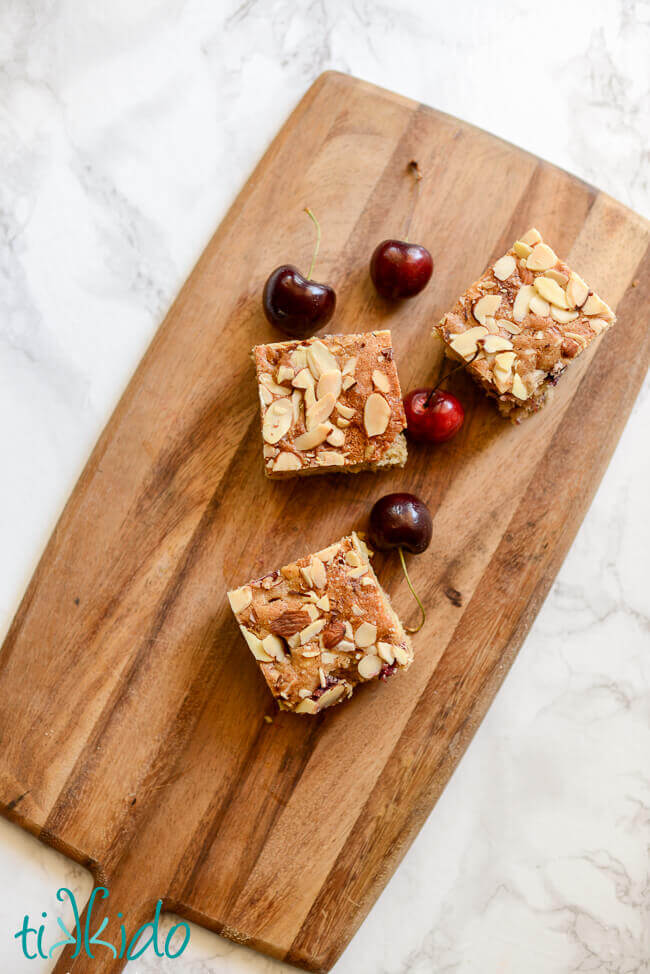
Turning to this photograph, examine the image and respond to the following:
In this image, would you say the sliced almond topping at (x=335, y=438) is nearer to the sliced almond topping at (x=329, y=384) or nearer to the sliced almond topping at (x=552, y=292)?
the sliced almond topping at (x=329, y=384)

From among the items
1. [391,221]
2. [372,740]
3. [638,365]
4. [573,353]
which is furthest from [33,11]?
[372,740]

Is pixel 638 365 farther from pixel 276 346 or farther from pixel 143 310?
pixel 143 310

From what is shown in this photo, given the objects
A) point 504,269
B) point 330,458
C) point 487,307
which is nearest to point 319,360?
point 330,458

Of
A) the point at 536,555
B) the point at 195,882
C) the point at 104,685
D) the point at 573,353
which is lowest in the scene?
the point at 195,882

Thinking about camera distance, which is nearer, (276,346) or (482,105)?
(276,346)

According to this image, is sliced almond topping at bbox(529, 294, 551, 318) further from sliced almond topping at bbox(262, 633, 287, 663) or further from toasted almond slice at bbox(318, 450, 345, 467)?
sliced almond topping at bbox(262, 633, 287, 663)

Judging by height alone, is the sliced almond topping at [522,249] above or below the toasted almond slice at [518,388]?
above

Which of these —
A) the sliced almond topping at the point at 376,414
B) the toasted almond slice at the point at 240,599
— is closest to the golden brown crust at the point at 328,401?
the sliced almond topping at the point at 376,414
